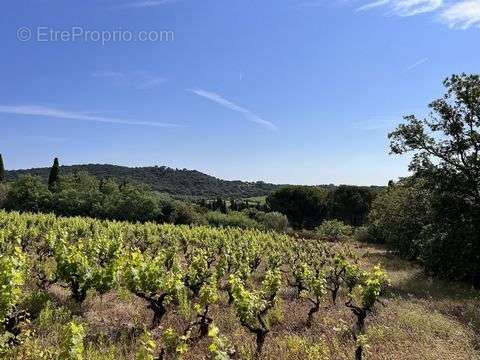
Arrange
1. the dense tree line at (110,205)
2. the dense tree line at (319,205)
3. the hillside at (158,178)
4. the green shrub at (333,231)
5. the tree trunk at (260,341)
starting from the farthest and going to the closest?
the hillside at (158,178), the dense tree line at (319,205), the dense tree line at (110,205), the green shrub at (333,231), the tree trunk at (260,341)

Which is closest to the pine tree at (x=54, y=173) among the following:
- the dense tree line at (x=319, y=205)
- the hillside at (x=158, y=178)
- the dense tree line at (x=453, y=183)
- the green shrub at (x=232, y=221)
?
the green shrub at (x=232, y=221)

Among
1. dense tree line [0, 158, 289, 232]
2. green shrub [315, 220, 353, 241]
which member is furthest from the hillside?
green shrub [315, 220, 353, 241]

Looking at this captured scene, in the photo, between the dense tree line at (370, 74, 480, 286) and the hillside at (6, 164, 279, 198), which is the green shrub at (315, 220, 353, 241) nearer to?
the dense tree line at (370, 74, 480, 286)

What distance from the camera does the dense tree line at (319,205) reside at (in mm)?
83062

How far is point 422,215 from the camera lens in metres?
33.6

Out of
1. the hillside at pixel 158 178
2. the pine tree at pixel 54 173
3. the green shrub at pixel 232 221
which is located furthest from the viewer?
the hillside at pixel 158 178

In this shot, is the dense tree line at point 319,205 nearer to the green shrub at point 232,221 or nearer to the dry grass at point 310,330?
the green shrub at point 232,221

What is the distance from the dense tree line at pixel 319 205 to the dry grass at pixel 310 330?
65.5 m

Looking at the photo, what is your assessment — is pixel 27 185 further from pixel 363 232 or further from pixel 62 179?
pixel 363 232

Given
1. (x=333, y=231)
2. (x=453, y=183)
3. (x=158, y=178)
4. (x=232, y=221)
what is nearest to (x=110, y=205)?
(x=232, y=221)

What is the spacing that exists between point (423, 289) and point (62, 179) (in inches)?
2526

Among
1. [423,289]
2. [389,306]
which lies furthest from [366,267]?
[389,306]

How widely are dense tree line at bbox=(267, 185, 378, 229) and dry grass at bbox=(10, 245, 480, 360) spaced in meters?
65.5

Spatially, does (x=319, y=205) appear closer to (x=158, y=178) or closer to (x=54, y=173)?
(x=54, y=173)
